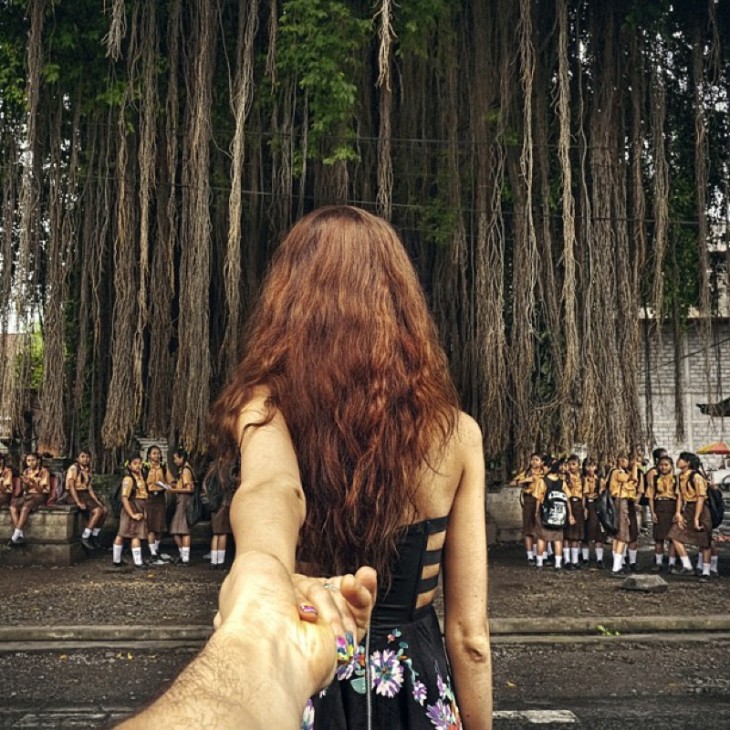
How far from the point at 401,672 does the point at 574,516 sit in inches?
439

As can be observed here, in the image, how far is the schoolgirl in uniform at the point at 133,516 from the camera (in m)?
12.0

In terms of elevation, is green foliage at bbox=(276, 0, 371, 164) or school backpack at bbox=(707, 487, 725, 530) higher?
green foliage at bbox=(276, 0, 371, 164)

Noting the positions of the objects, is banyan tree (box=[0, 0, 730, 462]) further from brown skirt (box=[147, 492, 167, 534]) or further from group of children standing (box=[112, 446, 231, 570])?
brown skirt (box=[147, 492, 167, 534])

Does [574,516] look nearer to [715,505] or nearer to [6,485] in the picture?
[715,505]

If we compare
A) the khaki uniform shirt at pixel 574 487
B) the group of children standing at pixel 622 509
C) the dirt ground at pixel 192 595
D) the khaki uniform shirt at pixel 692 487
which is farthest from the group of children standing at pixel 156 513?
the khaki uniform shirt at pixel 692 487

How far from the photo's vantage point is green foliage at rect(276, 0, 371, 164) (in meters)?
9.60

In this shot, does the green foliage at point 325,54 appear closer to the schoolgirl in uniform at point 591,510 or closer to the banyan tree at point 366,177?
the banyan tree at point 366,177

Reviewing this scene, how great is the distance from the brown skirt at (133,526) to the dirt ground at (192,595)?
549 mm

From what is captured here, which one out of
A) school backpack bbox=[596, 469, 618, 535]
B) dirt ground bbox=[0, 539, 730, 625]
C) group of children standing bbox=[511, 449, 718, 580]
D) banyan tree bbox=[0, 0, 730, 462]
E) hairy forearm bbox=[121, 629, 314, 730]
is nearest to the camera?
hairy forearm bbox=[121, 629, 314, 730]

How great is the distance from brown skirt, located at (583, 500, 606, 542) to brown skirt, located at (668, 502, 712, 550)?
3.98ft

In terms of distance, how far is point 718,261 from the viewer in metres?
11.9

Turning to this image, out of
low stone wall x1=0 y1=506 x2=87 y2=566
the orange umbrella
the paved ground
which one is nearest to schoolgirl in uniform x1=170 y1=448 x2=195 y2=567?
low stone wall x1=0 y1=506 x2=87 y2=566

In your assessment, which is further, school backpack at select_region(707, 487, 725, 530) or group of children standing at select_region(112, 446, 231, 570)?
group of children standing at select_region(112, 446, 231, 570)

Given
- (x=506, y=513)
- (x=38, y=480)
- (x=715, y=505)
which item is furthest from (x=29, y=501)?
(x=715, y=505)
